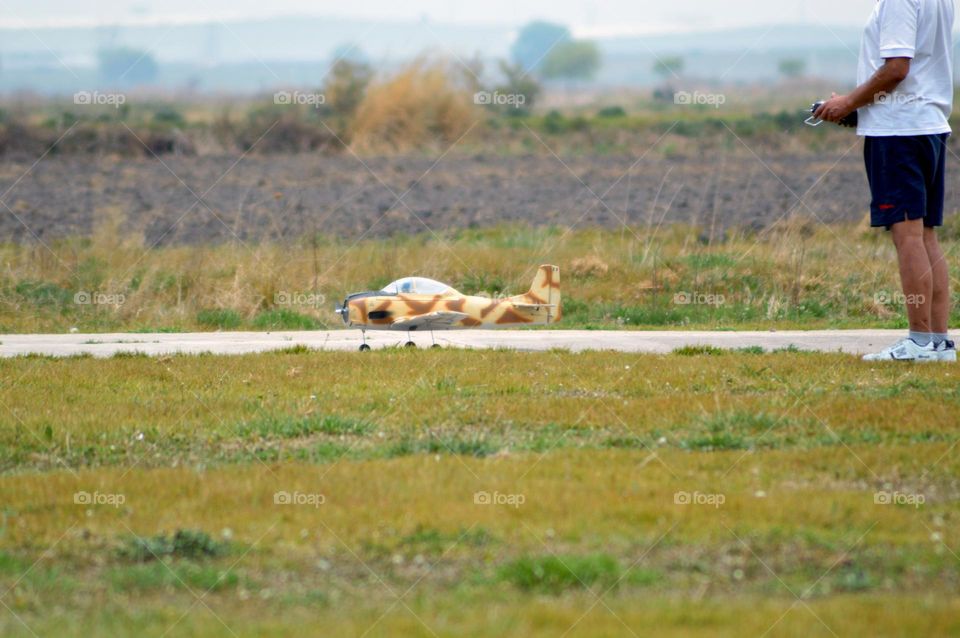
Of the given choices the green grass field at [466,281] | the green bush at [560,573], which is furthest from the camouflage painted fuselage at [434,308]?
the green bush at [560,573]

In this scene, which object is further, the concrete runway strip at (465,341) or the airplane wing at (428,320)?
the concrete runway strip at (465,341)

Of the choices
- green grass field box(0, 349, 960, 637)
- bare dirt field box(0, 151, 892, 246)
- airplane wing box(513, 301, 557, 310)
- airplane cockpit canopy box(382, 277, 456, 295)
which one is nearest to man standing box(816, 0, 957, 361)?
green grass field box(0, 349, 960, 637)

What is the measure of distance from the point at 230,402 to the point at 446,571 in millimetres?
4800

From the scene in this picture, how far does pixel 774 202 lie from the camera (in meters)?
30.8

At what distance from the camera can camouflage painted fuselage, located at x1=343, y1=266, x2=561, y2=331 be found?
44.5ft

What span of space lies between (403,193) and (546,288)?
66.7 ft

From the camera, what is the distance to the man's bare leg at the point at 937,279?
11383 mm

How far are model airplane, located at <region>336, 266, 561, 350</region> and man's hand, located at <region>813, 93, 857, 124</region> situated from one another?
372 cm

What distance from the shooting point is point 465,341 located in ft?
49.6

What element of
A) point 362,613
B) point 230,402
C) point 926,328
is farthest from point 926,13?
point 362,613

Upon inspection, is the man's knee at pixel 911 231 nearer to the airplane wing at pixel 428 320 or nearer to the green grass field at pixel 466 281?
the airplane wing at pixel 428 320

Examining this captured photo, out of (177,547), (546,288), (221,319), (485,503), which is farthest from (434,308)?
(177,547)

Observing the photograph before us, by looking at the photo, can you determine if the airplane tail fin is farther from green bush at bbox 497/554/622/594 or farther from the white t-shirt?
green bush at bbox 497/554/622/594

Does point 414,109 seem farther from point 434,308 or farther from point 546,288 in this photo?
point 434,308
